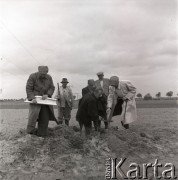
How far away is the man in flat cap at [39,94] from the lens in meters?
8.82

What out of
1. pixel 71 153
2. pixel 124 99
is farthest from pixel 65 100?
pixel 71 153

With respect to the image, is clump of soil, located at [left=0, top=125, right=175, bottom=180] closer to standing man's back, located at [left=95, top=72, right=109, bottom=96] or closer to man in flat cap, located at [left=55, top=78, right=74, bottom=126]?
standing man's back, located at [left=95, top=72, right=109, bottom=96]

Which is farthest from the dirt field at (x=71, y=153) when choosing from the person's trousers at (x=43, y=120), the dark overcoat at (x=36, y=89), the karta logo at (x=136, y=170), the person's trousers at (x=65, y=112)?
the person's trousers at (x=65, y=112)

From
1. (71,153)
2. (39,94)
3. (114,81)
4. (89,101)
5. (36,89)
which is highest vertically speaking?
(114,81)

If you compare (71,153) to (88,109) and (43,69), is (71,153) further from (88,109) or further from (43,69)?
(43,69)

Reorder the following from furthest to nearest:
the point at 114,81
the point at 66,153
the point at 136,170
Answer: the point at 114,81, the point at 66,153, the point at 136,170

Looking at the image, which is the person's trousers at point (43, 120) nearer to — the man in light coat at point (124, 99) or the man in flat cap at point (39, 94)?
the man in flat cap at point (39, 94)

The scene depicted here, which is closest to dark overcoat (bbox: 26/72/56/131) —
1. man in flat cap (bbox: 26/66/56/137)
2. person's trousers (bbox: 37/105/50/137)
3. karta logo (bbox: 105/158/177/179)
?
man in flat cap (bbox: 26/66/56/137)

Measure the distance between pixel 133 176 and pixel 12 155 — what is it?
2856mm

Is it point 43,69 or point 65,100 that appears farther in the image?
point 65,100

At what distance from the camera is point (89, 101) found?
900cm

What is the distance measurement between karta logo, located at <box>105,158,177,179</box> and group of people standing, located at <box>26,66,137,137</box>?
1.71 m

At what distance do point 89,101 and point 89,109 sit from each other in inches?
8.3

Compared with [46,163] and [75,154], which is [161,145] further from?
[46,163]
